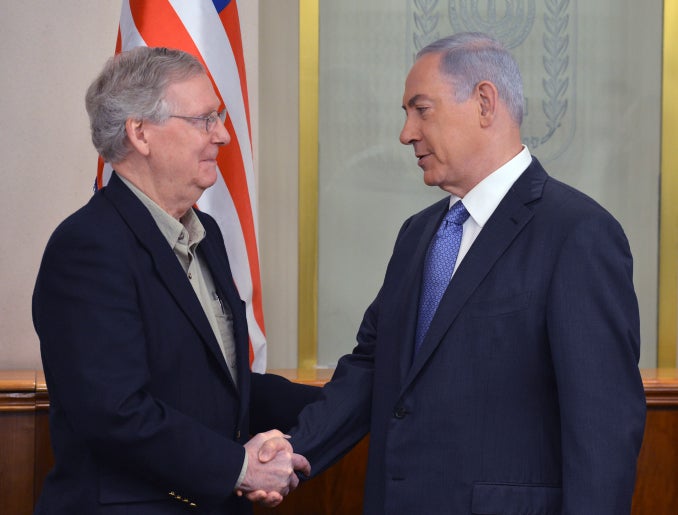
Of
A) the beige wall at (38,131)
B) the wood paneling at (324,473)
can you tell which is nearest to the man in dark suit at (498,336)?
the wood paneling at (324,473)

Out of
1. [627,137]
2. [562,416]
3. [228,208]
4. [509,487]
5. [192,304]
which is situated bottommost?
[509,487]

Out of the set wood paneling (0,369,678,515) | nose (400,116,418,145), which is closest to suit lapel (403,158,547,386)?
nose (400,116,418,145)

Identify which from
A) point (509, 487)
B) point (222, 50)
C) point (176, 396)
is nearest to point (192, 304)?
point (176, 396)

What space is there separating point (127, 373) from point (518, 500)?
2.70ft

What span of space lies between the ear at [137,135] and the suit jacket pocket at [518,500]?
1028 millimetres

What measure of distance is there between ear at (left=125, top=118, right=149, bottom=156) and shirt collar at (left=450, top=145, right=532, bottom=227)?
2.38ft

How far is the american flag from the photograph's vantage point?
3057 millimetres

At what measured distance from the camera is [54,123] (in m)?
3.63

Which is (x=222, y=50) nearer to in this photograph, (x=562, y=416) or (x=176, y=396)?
(x=176, y=396)

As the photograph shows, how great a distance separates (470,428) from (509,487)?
0.46ft

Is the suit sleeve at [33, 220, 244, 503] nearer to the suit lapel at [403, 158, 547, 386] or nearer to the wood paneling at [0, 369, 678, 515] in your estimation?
the suit lapel at [403, 158, 547, 386]

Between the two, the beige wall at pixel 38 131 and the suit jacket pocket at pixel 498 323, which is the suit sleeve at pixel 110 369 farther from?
the beige wall at pixel 38 131

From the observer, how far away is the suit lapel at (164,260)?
212 centimetres

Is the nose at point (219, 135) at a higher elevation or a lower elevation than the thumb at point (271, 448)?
higher
